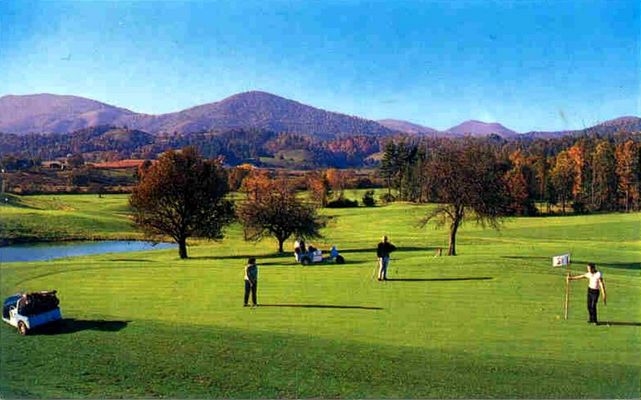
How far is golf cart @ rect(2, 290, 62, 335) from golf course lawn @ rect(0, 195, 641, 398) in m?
0.38

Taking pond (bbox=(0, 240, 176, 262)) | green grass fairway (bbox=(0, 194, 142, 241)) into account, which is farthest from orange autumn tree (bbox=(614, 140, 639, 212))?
green grass fairway (bbox=(0, 194, 142, 241))

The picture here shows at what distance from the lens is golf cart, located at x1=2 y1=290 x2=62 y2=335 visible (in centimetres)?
1716

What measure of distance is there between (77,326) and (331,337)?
27.1 ft

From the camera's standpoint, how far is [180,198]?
48312mm

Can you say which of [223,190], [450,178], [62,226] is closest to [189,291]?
[450,178]

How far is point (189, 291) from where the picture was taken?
24500 millimetres

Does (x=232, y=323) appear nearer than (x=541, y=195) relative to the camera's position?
Yes

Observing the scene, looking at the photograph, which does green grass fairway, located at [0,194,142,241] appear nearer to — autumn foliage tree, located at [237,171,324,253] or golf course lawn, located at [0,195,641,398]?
autumn foliage tree, located at [237,171,324,253]

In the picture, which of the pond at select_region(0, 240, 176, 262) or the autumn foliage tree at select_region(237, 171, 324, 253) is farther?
the pond at select_region(0, 240, 176, 262)

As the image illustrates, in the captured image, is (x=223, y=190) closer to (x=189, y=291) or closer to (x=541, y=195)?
(x=189, y=291)

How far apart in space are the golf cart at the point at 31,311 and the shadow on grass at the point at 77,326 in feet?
0.61

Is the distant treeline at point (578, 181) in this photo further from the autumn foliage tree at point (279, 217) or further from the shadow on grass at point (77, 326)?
the shadow on grass at point (77, 326)

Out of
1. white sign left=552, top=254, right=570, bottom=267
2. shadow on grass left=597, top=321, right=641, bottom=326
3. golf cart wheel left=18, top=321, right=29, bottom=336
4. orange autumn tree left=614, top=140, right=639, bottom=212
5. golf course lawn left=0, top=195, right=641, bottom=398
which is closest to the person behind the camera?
golf course lawn left=0, top=195, right=641, bottom=398

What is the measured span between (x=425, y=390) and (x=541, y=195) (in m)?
116
